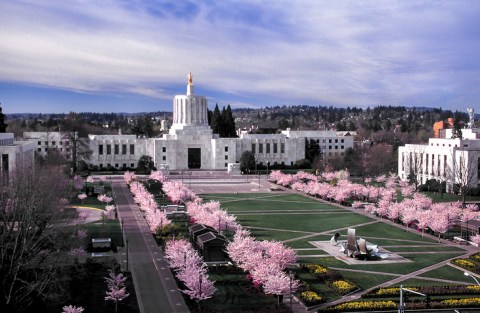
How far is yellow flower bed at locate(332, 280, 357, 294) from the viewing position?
99.6 ft

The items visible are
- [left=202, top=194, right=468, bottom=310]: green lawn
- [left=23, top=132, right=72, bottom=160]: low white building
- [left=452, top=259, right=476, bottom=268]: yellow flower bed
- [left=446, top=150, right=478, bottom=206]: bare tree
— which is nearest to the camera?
[left=202, top=194, right=468, bottom=310]: green lawn

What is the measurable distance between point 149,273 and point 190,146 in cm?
7683

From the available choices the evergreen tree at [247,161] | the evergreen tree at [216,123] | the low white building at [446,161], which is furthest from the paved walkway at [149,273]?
the evergreen tree at [216,123]

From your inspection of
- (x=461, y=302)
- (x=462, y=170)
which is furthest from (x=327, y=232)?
(x=462, y=170)

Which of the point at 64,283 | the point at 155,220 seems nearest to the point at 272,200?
the point at 155,220

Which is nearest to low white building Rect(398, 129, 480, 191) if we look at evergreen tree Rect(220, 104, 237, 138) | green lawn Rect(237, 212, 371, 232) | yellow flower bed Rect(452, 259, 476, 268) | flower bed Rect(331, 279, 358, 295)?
green lawn Rect(237, 212, 371, 232)

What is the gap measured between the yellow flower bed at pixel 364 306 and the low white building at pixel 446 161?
4087cm

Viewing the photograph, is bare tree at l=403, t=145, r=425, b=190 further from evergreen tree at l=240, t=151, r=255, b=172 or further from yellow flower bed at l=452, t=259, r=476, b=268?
yellow flower bed at l=452, t=259, r=476, b=268

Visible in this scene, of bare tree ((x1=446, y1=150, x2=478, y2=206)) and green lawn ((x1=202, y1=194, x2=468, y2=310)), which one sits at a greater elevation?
bare tree ((x1=446, y1=150, x2=478, y2=206))

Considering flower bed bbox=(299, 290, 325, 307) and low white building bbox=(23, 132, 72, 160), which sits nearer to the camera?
flower bed bbox=(299, 290, 325, 307)

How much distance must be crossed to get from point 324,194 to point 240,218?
A: 17161 mm

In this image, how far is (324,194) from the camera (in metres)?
67.5

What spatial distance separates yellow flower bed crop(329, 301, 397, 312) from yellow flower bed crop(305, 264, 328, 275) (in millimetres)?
5718

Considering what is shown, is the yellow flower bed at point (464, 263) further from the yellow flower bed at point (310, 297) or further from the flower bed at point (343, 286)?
the yellow flower bed at point (310, 297)
